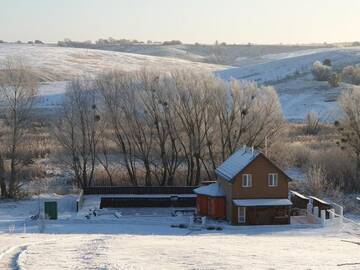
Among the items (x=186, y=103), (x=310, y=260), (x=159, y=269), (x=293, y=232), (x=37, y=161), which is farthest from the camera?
(x=37, y=161)

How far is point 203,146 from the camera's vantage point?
46.5m

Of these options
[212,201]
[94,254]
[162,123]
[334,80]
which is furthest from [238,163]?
[334,80]

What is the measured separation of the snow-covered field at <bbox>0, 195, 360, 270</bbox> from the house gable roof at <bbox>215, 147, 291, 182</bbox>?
3.29 meters

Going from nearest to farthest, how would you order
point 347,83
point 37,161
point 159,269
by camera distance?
point 159,269 < point 37,161 < point 347,83

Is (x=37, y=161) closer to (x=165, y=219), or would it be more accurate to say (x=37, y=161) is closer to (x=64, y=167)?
(x=64, y=167)

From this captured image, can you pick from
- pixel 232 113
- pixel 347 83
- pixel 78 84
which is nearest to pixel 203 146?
pixel 232 113

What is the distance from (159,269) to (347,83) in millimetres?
76646

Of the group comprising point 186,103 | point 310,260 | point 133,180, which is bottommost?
point 133,180

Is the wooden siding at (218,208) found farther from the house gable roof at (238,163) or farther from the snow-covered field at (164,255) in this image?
the snow-covered field at (164,255)

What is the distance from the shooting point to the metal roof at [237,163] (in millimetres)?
35247

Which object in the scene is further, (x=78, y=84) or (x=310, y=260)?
(x=78, y=84)

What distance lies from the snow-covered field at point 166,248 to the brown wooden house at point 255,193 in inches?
43.4

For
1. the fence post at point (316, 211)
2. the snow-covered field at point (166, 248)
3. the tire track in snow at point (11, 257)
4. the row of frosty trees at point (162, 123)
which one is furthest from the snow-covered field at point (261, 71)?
the tire track in snow at point (11, 257)

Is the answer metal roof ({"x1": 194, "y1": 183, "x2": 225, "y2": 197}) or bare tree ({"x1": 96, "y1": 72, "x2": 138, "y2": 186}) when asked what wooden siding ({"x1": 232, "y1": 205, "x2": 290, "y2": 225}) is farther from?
bare tree ({"x1": 96, "y1": 72, "x2": 138, "y2": 186})
